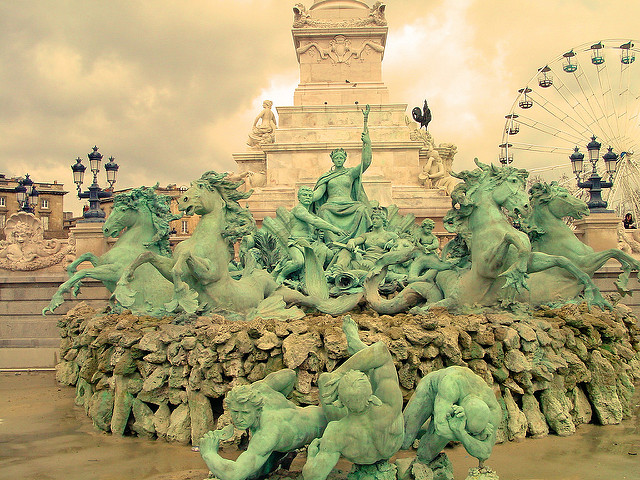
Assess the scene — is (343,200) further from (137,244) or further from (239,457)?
(239,457)

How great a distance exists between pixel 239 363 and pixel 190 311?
1033 millimetres

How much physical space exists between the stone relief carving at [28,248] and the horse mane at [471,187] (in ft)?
29.0

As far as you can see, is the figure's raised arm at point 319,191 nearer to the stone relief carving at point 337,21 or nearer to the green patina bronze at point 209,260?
the green patina bronze at point 209,260

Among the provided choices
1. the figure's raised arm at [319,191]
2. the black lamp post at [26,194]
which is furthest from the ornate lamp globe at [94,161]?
the figure's raised arm at [319,191]

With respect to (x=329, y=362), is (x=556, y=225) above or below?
above

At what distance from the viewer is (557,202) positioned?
798 cm

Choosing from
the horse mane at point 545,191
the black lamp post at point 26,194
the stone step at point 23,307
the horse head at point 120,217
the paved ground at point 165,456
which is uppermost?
the black lamp post at point 26,194

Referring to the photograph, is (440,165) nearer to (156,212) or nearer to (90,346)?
(156,212)

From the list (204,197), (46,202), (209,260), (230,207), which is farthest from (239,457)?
(46,202)

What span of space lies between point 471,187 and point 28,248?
9.74m

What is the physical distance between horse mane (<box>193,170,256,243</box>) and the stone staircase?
6582mm

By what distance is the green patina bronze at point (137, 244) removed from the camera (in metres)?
7.18

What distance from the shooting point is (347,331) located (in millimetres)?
4094

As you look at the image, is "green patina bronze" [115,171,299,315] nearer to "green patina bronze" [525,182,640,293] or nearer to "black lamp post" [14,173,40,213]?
"green patina bronze" [525,182,640,293]
